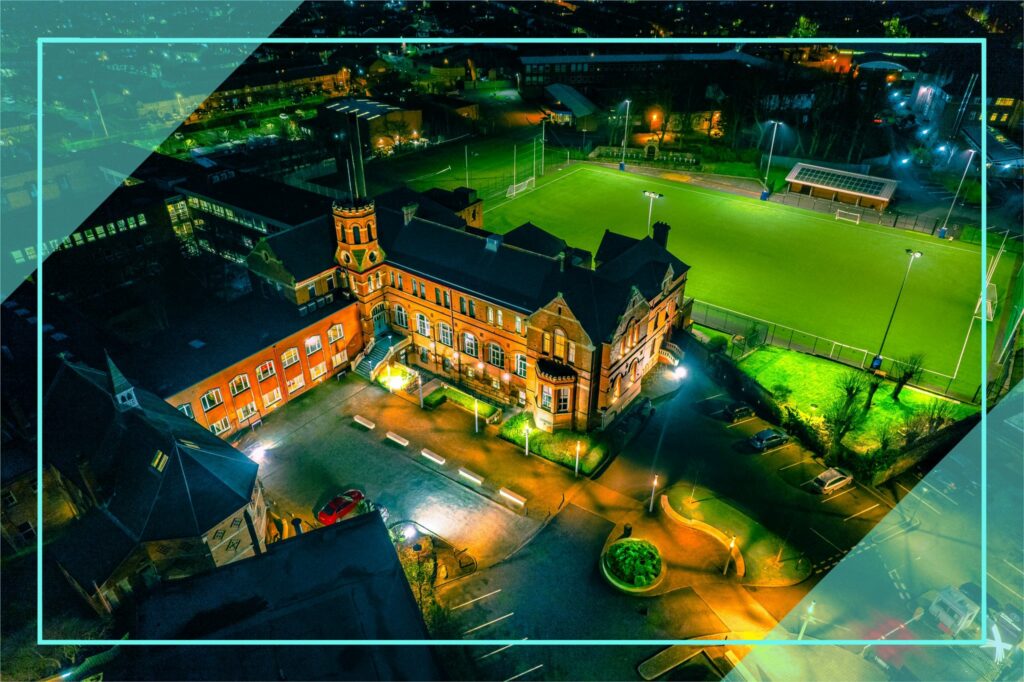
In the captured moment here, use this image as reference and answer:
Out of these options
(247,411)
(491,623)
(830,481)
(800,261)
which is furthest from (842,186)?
(247,411)

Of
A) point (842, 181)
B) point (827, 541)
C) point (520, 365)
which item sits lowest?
point (827, 541)

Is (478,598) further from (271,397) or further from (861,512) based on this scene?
(861,512)

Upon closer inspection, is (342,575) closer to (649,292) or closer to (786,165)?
(649,292)

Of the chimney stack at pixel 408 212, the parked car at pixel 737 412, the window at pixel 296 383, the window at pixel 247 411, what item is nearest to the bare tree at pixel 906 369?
the parked car at pixel 737 412

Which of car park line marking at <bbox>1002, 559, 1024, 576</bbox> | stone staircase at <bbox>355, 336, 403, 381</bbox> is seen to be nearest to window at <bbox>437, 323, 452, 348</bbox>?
stone staircase at <bbox>355, 336, 403, 381</bbox>

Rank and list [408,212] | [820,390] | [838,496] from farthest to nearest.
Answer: [408,212], [820,390], [838,496]

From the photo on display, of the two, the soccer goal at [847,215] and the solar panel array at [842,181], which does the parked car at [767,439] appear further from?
the solar panel array at [842,181]
